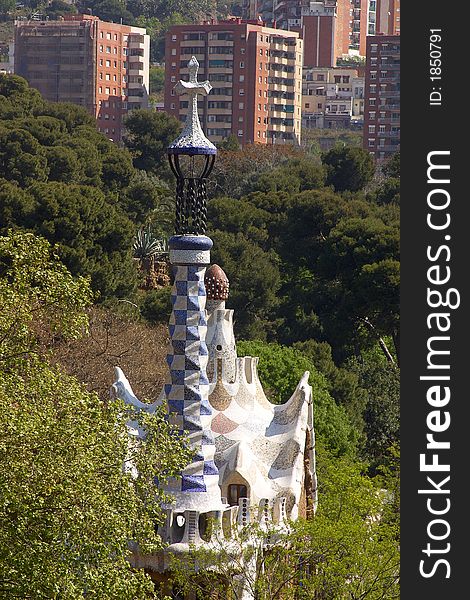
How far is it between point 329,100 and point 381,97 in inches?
1016

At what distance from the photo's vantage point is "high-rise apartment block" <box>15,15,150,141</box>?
10600 centimetres

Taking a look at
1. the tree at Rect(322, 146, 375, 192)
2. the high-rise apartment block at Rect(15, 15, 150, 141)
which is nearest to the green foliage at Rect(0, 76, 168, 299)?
the tree at Rect(322, 146, 375, 192)

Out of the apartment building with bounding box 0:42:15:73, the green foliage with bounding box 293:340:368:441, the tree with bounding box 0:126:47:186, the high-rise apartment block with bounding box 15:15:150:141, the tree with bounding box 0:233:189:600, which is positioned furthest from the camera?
→ the apartment building with bounding box 0:42:15:73

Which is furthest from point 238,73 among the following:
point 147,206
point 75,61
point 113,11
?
point 147,206

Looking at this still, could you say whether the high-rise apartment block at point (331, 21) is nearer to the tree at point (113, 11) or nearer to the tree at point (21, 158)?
the tree at point (113, 11)

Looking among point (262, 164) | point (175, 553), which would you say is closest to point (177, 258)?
point (175, 553)

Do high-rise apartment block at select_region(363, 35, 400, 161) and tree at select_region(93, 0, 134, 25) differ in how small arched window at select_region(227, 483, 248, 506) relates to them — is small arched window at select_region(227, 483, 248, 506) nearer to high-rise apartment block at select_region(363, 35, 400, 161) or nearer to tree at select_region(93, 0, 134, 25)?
high-rise apartment block at select_region(363, 35, 400, 161)

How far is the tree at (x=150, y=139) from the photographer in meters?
67.4

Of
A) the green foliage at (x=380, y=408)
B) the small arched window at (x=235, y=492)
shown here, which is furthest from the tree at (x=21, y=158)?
the small arched window at (x=235, y=492)

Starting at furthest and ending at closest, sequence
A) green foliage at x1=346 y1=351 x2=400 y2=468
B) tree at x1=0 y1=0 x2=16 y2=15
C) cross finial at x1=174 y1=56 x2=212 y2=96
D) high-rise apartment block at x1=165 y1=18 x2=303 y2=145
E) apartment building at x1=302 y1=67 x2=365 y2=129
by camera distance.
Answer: tree at x1=0 y1=0 x2=16 y2=15 → apartment building at x1=302 y1=67 x2=365 y2=129 → high-rise apartment block at x1=165 y1=18 x2=303 y2=145 → green foliage at x1=346 y1=351 x2=400 y2=468 → cross finial at x1=174 y1=56 x2=212 y2=96

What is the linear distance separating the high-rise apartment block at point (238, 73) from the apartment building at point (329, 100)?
2473 cm

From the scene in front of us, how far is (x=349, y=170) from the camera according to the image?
2414 inches

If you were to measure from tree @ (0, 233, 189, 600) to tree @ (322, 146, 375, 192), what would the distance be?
4467cm

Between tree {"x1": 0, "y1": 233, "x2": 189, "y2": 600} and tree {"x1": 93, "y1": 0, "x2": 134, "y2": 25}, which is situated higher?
tree {"x1": 93, "y1": 0, "x2": 134, "y2": 25}
